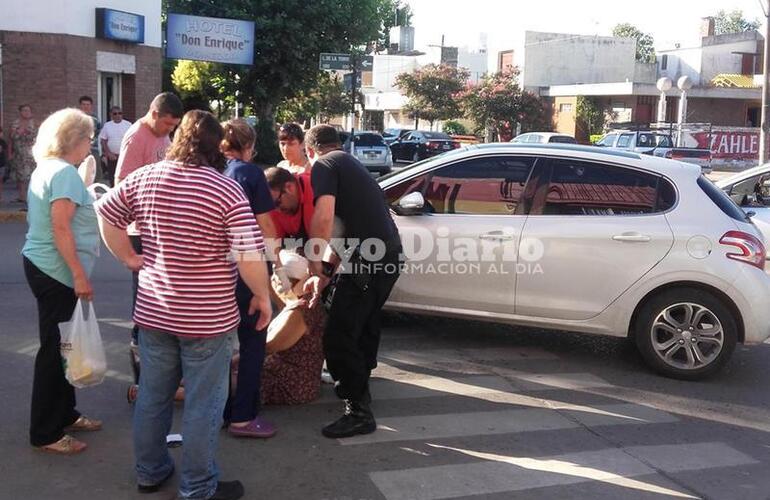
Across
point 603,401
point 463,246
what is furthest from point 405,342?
point 603,401

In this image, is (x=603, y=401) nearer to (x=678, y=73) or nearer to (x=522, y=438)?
(x=522, y=438)

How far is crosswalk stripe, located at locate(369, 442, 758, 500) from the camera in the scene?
4.19 meters

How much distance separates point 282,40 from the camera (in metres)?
24.8

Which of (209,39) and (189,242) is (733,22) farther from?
(189,242)

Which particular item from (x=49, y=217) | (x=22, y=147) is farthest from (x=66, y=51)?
(x=49, y=217)

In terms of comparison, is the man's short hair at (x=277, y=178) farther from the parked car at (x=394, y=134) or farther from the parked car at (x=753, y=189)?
the parked car at (x=394, y=134)

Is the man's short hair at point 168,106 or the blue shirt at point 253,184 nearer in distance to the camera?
the blue shirt at point 253,184

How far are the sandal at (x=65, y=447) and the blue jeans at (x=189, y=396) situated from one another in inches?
28.6

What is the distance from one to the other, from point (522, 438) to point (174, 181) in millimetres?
2644

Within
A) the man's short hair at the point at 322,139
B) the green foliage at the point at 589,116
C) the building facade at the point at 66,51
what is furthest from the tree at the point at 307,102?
the man's short hair at the point at 322,139

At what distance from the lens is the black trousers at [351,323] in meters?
4.86

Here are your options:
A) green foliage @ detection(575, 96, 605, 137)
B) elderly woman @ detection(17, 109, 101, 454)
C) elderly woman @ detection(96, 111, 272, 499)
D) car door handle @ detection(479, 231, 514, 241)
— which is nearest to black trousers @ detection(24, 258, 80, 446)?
elderly woman @ detection(17, 109, 101, 454)

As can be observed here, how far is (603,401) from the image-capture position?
18.5 ft

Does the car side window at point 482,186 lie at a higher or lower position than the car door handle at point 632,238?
higher
